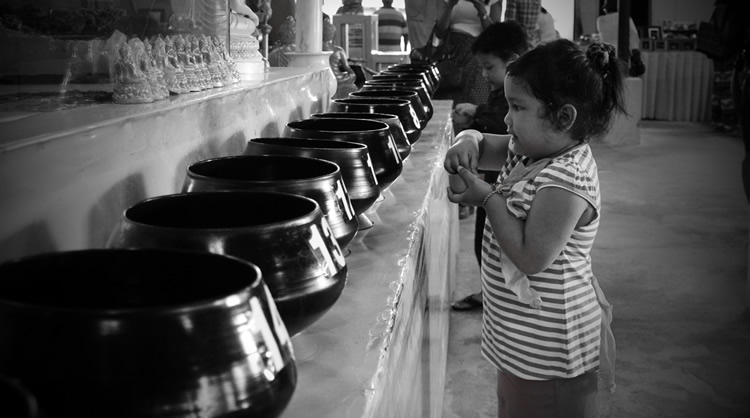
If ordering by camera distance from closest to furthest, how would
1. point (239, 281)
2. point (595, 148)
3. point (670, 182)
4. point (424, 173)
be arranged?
point (239, 281) → point (424, 173) → point (670, 182) → point (595, 148)

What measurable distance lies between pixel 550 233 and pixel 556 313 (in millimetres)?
215

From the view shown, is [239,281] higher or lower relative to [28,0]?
lower

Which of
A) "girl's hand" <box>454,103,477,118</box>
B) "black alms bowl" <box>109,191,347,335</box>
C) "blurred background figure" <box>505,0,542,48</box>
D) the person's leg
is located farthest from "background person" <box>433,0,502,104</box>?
"black alms bowl" <box>109,191,347,335</box>

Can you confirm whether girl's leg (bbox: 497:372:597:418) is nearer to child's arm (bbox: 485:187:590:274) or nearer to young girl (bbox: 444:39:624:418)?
young girl (bbox: 444:39:624:418)

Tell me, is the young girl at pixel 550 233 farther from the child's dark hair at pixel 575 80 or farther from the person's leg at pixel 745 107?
the person's leg at pixel 745 107

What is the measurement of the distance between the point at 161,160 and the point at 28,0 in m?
0.40

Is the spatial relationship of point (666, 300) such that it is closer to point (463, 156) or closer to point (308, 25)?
point (308, 25)

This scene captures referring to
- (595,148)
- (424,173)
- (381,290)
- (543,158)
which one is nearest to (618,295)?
(424,173)

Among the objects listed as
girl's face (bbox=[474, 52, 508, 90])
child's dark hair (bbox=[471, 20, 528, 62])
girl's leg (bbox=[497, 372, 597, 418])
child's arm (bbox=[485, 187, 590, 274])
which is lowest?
girl's leg (bbox=[497, 372, 597, 418])

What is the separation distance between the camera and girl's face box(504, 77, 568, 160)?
1562 mm

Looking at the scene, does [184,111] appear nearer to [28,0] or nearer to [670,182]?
[28,0]

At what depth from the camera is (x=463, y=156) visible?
1.82 meters

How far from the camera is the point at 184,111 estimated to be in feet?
4.39

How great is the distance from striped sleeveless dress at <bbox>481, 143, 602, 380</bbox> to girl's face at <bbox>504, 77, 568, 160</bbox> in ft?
0.14
